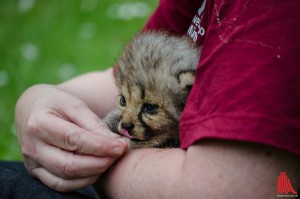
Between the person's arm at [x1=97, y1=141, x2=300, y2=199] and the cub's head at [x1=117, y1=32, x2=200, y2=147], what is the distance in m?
0.33

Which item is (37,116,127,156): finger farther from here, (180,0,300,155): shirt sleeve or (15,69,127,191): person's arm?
(180,0,300,155): shirt sleeve

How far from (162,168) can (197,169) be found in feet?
0.47

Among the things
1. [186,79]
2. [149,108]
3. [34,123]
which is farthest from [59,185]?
[186,79]

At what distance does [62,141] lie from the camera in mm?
1812

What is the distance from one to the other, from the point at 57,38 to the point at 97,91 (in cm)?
368

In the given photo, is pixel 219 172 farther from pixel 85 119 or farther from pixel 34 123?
pixel 34 123

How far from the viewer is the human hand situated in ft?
5.75

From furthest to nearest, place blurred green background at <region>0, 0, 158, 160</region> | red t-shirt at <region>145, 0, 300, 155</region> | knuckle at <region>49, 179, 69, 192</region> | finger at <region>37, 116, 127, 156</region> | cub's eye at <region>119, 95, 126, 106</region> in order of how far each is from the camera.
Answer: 1. blurred green background at <region>0, 0, 158, 160</region>
2. cub's eye at <region>119, 95, 126, 106</region>
3. knuckle at <region>49, 179, 69, 192</region>
4. finger at <region>37, 116, 127, 156</region>
5. red t-shirt at <region>145, 0, 300, 155</region>

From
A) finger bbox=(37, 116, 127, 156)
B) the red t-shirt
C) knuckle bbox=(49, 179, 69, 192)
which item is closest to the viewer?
the red t-shirt

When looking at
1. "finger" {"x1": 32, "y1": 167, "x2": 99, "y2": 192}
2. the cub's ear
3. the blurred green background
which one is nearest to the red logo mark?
the cub's ear

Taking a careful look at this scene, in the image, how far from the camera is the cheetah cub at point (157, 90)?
192 cm

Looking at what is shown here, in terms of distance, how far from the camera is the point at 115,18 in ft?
20.0

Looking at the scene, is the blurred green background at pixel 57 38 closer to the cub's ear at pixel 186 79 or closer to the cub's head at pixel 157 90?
the cub's head at pixel 157 90

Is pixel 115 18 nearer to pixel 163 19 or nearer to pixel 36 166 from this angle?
pixel 163 19
